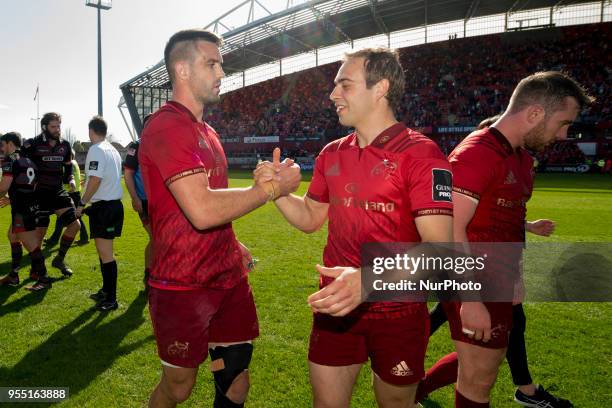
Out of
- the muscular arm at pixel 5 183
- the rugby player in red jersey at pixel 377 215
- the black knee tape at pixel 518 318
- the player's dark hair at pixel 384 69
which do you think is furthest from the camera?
the muscular arm at pixel 5 183

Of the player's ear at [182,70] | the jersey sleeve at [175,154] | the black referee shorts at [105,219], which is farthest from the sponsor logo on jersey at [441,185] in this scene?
the black referee shorts at [105,219]

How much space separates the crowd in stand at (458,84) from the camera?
3459 cm

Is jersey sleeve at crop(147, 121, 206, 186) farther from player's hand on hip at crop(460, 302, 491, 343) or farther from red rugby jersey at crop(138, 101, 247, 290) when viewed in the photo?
player's hand on hip at crop(460, 302, 491, 343)

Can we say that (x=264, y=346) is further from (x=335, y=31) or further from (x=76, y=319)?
(x=335, y=31)

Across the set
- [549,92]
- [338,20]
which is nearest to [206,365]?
[549,92]

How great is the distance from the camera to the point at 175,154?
2.29m

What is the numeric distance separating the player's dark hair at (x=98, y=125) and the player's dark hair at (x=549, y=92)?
536 cm

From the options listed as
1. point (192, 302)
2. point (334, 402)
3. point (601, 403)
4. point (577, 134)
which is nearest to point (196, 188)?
point (192, 302)

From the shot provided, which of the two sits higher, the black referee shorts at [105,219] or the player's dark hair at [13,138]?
the player's dark hair at [13,138]

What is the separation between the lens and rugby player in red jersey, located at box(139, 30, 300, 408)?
2.29 metres

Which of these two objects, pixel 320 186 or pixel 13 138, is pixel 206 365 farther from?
pixel 13 138

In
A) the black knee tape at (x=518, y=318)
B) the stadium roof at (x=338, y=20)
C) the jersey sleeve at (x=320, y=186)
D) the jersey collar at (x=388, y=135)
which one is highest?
the stadium roof at (x=338, y=20)

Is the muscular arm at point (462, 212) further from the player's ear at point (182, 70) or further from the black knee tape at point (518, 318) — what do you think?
the player's ear at point (182, 70)

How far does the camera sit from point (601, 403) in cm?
341
